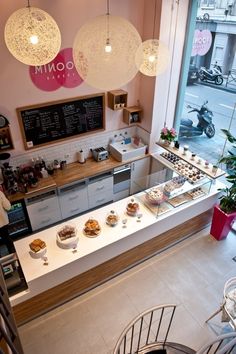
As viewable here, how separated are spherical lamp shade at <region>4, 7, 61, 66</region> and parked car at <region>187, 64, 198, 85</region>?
312 centimetres

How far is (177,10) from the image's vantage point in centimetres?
442

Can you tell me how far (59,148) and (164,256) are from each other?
258 cm

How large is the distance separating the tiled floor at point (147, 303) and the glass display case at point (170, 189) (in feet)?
2.87

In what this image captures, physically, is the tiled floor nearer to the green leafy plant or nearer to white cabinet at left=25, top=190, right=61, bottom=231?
the green leafy plant

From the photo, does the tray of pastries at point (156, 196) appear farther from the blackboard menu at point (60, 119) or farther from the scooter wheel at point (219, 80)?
the scooter wheel at point (219, 80)

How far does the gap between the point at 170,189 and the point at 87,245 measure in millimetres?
1510

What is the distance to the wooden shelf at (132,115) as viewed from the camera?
5223 millimetres

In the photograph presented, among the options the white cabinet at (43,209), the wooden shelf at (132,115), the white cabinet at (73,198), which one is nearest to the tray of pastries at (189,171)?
the wooden shelf at (132,115)

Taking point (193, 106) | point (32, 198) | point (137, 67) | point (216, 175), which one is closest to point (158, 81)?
point (193, 106)

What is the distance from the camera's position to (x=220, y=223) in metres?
4.54

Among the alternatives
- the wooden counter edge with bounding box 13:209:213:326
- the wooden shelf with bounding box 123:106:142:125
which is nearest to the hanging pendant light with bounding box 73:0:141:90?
the wooden shelf with bounding box 123:106:142:125

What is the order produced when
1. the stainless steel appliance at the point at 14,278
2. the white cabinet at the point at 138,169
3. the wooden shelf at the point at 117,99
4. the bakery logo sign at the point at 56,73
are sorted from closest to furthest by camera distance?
1. the stainless steel appliance at the point at 14,278
2. the bakery logo sign at the point at 56,73
3. the wooden shelf at the point at 117,99
4. the white cabinet at the point at 138,169

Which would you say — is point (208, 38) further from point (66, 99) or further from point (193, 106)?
point (66, 99)

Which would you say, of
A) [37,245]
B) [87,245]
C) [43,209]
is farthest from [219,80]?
[37,245]
